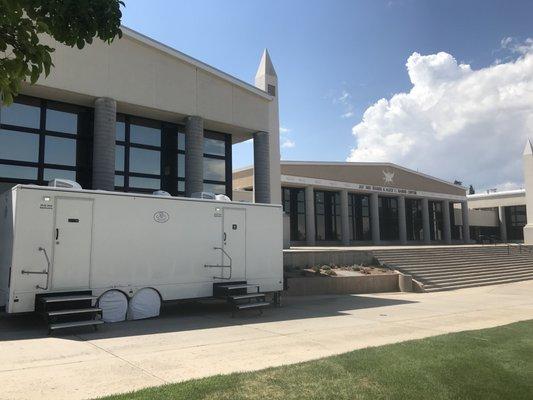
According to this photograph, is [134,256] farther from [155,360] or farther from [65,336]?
[155,360]

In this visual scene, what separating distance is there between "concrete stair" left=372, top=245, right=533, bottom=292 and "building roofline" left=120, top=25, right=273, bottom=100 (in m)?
9.74

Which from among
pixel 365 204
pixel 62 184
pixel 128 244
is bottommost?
pixel 128 244

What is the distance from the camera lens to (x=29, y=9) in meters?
3.09

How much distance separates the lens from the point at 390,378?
628 cm

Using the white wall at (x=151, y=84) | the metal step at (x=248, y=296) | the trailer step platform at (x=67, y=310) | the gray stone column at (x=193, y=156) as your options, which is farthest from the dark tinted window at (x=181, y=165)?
the trailer step platform at (x=67, y=310)

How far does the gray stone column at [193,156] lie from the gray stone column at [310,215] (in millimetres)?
18679

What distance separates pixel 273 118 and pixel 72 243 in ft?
48.5

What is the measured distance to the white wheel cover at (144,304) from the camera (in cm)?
1131

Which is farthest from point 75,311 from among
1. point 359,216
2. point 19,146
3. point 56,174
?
point 359,216

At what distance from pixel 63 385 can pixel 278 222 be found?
8739 mm

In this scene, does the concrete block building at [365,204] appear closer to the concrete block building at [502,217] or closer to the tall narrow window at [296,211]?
the tall narrow window at [296,211]

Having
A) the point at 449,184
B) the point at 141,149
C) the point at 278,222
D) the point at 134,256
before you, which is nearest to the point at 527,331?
the point at 278,222

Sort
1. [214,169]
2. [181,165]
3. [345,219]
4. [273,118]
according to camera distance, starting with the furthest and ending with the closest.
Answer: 1. [345,219]
2. [273,118]
3. [214,169]
4. [181,165]

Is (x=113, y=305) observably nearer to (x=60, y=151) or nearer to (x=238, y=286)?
(x=238, y=286)
